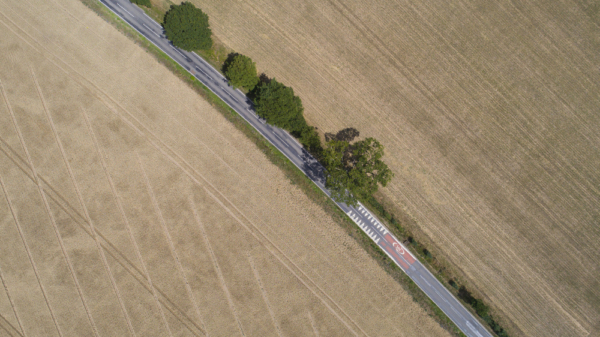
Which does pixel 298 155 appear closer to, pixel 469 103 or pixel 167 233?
pixel 167 233

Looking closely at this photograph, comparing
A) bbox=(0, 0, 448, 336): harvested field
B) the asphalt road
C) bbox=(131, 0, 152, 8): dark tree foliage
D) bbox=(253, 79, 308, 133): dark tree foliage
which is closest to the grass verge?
the asphalt road

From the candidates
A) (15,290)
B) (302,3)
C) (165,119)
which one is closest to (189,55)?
(165,119)

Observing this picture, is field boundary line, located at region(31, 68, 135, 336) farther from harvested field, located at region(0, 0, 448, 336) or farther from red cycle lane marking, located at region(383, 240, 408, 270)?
red cycle lane marking, located at region(383, 240, 408, 270)

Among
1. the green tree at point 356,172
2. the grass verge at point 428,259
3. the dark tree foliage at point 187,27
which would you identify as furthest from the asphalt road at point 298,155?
the green tree at point 356,172

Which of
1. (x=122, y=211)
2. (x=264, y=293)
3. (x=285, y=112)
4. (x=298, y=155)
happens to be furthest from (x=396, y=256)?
(x=122, y=211)

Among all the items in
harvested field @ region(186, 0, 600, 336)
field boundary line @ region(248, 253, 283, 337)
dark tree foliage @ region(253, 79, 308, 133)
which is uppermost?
harvested field @ region(186, 0, 600, 336)

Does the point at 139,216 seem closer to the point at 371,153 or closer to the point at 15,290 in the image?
the point at 15,290

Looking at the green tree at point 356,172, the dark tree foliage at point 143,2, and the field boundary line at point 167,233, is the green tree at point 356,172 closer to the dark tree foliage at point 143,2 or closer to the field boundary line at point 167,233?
the field boundary line at point 167,233
